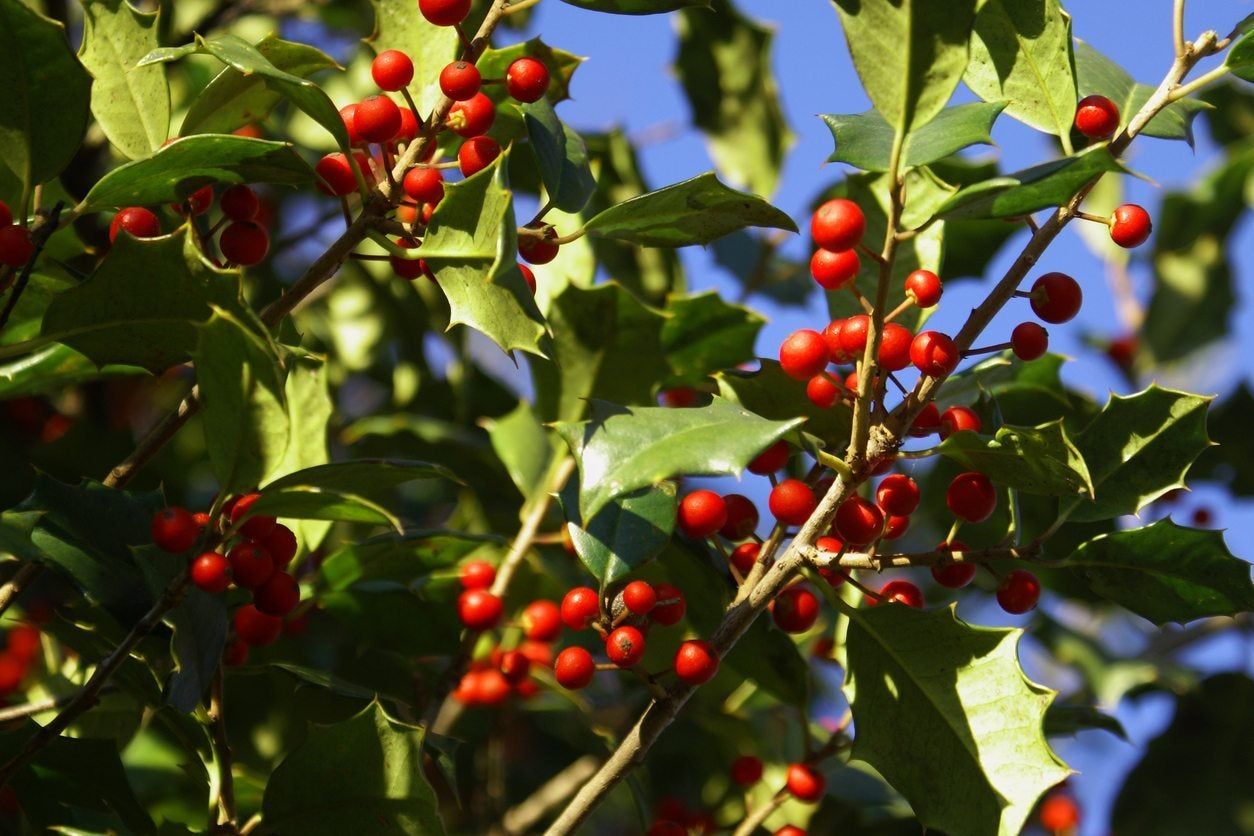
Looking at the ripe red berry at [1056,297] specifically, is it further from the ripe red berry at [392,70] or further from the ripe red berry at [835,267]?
the ripe red berry at [392,70]

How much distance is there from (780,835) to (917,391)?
2.21 ft

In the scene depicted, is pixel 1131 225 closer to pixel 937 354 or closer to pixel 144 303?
pixel 937 354

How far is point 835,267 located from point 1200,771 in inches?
66.7

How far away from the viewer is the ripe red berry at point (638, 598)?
1248 millimetres

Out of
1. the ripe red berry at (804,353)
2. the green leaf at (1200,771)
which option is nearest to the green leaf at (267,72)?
the ripe red berry at (804,353)

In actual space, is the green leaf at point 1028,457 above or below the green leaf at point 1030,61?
below

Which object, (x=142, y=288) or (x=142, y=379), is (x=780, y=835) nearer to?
(x=142, y=288)

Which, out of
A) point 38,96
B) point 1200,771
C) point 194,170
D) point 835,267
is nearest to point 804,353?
point 835,267

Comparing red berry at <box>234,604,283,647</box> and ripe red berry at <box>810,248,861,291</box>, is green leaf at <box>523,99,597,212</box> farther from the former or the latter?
red berry at <box>234,604,283,647</box>

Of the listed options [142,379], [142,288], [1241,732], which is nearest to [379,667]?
[142,288]

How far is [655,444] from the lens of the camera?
3.68 feet

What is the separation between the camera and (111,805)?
1.35 metres

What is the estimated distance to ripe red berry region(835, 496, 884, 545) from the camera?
1228 millimetres

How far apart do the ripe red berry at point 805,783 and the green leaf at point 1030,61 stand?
2.78 ft
